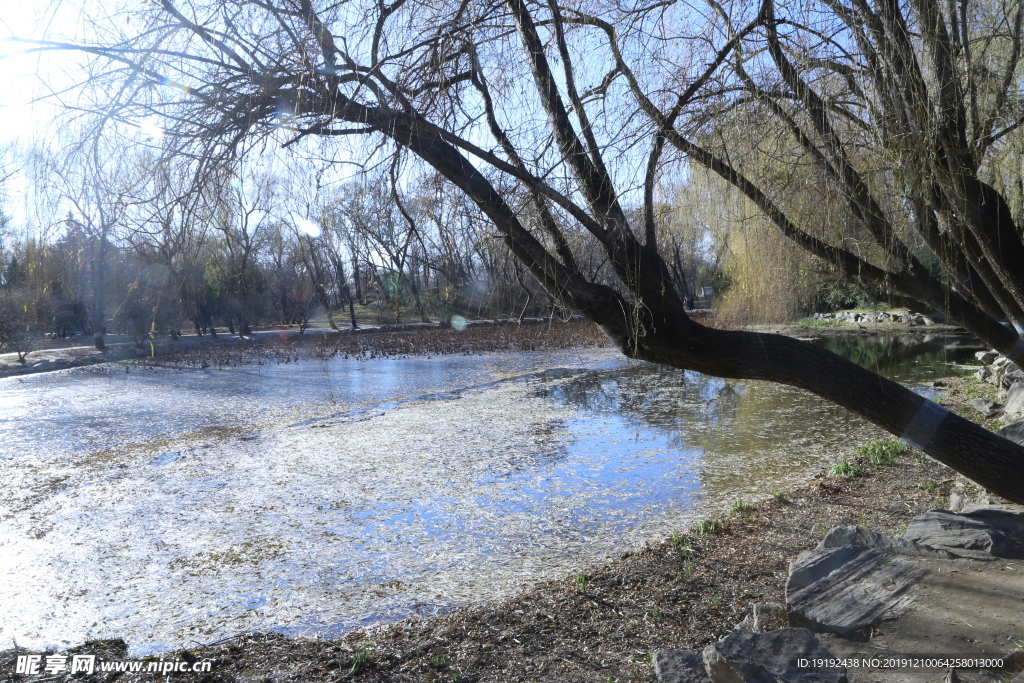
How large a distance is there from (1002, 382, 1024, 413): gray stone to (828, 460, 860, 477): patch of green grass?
225cm

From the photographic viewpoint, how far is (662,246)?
16.8 ft

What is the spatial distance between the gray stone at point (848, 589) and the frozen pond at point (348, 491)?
1.47 metres

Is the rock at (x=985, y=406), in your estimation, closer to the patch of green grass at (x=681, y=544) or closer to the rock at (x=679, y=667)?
the patch of green grass at (x=681, y=544)

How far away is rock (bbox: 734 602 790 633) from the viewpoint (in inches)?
109

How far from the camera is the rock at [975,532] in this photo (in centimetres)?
305

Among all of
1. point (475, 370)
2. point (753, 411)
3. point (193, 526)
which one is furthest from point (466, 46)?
point (475, 370)

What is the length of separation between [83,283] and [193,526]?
20.0 m

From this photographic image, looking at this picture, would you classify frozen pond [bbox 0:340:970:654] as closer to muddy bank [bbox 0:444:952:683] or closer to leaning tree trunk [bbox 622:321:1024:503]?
muddy bank [bbox 0:444:952:683]

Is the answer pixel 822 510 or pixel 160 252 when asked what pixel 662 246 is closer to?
pixel 822 510

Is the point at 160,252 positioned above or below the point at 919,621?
above

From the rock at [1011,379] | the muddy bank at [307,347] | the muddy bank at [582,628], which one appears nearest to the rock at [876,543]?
the muddy bank at [582,628]

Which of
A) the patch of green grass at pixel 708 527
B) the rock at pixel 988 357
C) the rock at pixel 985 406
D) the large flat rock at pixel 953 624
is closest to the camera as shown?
the large flat rock at pixel 953 624

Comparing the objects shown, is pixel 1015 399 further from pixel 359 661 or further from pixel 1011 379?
pixel 359 661

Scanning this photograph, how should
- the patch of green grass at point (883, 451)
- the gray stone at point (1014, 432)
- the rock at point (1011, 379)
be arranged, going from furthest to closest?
the rock at point (1011, 379), the patch of green grass at point (883, 451), the gray stone at point (1014, 432)
